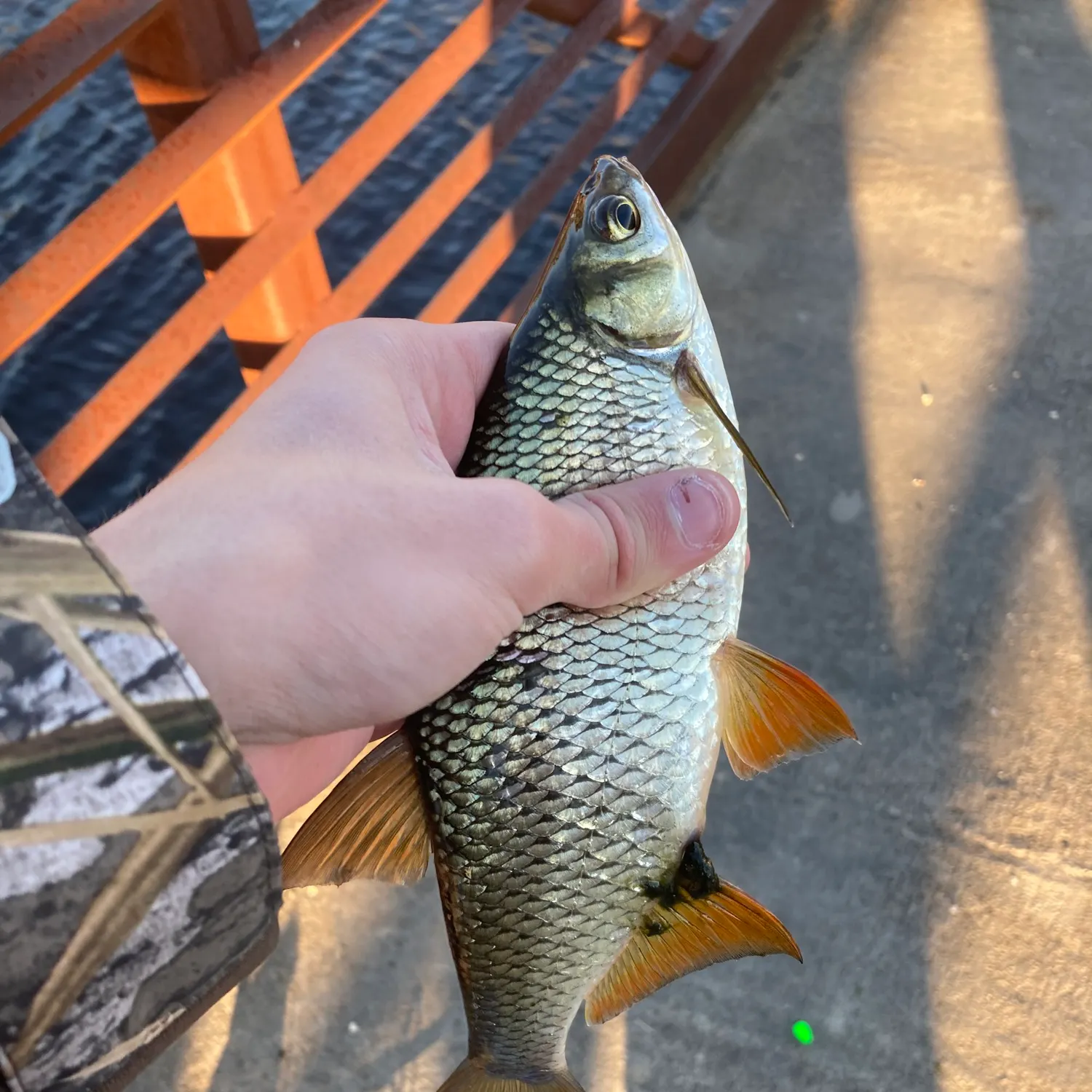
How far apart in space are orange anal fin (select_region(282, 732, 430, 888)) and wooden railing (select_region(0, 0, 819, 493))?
59.4 inches

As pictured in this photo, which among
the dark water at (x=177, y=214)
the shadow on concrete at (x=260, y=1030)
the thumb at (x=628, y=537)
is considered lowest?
the shadow on concrete at (x=260, y=1030)

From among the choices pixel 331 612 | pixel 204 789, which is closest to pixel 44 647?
pixel 204 789

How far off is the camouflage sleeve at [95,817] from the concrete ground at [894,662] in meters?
1.57

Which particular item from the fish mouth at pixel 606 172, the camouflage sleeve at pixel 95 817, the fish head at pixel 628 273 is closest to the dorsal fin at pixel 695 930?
the camouflage sleeve at pixel 95 817

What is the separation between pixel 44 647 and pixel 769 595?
2414 mm

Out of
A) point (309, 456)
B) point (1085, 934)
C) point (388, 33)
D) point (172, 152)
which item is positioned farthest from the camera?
point (388, 33)

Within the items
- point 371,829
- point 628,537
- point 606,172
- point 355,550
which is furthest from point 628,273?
point 371,829

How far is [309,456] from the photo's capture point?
4.83ft

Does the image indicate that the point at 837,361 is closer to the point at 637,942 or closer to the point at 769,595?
the point at 769,595

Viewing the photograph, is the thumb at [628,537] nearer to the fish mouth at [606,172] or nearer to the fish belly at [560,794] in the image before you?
the fish belly at [560,794]

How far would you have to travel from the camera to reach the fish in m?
1.54

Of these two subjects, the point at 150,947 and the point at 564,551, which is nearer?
the point at 150,947

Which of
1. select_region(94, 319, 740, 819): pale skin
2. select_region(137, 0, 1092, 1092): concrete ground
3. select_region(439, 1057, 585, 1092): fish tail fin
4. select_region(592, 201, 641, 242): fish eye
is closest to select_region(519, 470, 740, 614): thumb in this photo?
select_region(94, 319, 740, 819): pale skin

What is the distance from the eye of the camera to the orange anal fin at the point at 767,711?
1.63 m
